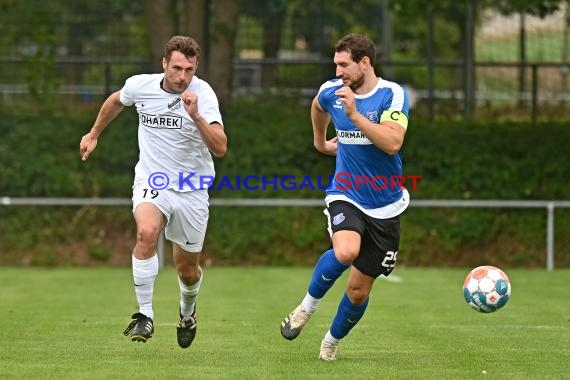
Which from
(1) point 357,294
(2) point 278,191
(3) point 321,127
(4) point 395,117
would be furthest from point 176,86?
(2) point 278,191

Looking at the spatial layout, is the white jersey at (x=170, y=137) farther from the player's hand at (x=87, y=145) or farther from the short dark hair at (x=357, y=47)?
the short dark hair at (x=357, y=47)

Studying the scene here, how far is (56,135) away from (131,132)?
114 centimetres

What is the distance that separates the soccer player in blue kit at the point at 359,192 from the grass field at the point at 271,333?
43cm

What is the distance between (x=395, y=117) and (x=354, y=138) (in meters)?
0.35

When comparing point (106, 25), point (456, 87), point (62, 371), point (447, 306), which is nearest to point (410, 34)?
point (456, 87)

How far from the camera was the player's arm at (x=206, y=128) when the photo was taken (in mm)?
7969

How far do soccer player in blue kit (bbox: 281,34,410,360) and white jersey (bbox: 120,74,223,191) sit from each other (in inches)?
38.4

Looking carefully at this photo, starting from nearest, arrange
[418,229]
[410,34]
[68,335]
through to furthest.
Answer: [68,335] < [418,229] < [410,34]

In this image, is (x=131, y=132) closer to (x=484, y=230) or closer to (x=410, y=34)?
(x=484, y=230)

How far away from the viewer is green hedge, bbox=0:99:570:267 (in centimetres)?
1827

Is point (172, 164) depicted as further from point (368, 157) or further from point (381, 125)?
point (381, 125)

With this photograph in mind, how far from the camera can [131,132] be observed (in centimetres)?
1861

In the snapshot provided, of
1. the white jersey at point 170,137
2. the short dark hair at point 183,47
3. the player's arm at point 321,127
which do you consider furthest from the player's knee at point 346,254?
the short dark hair at point 183,47

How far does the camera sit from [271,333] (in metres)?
9.98
